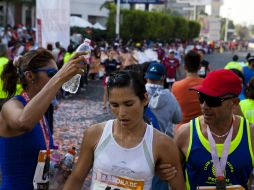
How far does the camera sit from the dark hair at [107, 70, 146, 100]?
2.28 metres

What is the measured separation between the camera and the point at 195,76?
524cm

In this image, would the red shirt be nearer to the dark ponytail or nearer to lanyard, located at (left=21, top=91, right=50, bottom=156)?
the dark ponytail

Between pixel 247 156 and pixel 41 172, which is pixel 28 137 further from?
pixel 247 156

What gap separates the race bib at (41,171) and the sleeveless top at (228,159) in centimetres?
82

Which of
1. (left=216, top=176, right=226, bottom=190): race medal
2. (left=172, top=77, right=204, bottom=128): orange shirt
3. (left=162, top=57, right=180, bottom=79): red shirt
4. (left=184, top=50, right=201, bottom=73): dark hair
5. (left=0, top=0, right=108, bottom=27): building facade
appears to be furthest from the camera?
(left=0, top=0, right=108, bottom=27): building facade

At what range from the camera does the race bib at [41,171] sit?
2496 mm

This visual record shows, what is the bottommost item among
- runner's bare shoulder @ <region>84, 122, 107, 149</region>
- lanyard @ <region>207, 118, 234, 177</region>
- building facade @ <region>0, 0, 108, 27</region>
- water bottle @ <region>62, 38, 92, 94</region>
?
lanyard @ <region>207, 118, 234, 177</region>

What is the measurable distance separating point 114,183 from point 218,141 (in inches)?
26.7

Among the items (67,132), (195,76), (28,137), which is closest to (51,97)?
(28,137)

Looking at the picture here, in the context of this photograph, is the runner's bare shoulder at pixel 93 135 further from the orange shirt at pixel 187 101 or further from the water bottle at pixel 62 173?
the orange shirt at pixel 187 101

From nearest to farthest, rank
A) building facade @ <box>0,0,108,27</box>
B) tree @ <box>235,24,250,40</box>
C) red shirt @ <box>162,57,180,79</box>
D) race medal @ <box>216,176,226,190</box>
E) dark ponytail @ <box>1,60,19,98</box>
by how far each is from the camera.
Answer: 1. race medal @ <box>216,176,226,190</box>
2. dark ponytail @ <box>1,60,19,98</box>
3. red shirt @ <box>162,57,180,79</box>
4. building facade @ <box>0,0,108,27</box>
5. tree @ <box>235,24,250,40</box>

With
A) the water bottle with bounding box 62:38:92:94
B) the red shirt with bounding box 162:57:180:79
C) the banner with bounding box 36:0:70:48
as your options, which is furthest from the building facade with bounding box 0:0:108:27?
the water bottle with bounding box 62:38:92:94

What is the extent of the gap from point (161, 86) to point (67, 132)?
177 inches

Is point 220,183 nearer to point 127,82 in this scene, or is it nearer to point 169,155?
point 169,155
